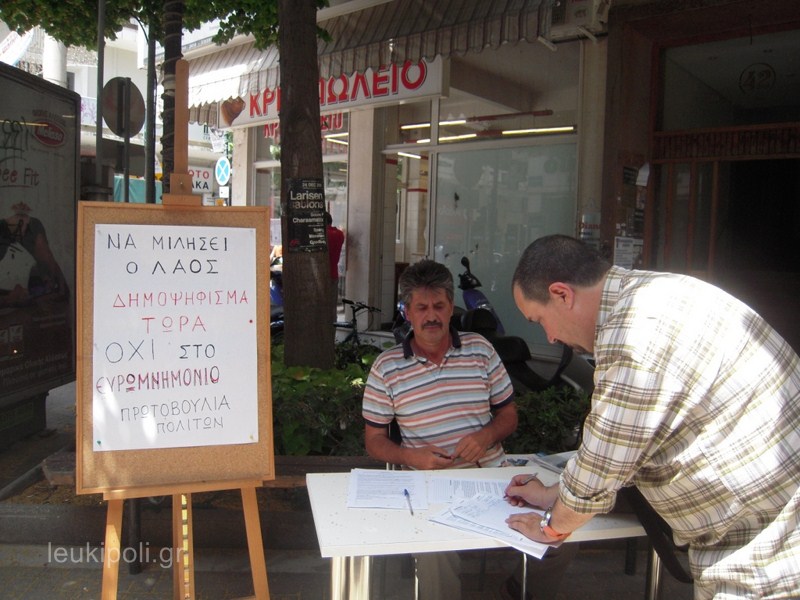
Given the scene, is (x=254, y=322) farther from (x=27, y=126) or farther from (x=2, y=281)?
(x=27, y=126)

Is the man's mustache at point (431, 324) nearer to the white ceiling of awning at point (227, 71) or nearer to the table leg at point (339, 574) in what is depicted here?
the table leg at point (339, 574)

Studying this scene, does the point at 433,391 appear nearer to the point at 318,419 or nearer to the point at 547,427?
the point at 318,419

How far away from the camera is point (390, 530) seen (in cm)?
196

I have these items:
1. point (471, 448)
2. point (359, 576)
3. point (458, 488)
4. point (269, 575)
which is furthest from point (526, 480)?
point (269, 575)

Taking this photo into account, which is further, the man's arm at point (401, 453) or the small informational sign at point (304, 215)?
the small informational sign at point (304, 215)

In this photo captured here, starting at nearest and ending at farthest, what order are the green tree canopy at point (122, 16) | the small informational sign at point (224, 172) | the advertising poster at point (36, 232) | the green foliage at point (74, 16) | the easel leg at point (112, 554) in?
the easel leg at point (112, 554) → the advertising poster at point (36, 232) → the green tree canopy at point (122, 16) → the green foliage at point (74, 16) → the small informational sign at point (224, 172)

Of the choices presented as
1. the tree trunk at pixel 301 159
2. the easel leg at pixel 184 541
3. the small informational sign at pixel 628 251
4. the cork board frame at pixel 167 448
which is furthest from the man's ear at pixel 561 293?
the small informational sign at pixel 628 251

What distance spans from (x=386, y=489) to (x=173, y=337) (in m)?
0.93

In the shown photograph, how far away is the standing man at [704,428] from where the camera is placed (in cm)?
159

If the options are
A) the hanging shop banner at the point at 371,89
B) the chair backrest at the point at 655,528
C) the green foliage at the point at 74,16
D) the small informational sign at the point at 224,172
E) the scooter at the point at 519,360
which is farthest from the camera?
the small informational sign at the point at 224,172

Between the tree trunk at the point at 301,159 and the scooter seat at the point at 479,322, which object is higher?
the tree trunk at the point at 301,159

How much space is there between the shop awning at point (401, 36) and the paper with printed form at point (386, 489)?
4092mm

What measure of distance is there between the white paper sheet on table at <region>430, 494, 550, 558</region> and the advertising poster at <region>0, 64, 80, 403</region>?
3.84 m

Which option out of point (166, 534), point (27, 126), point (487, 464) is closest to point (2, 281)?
point (27, 126)
